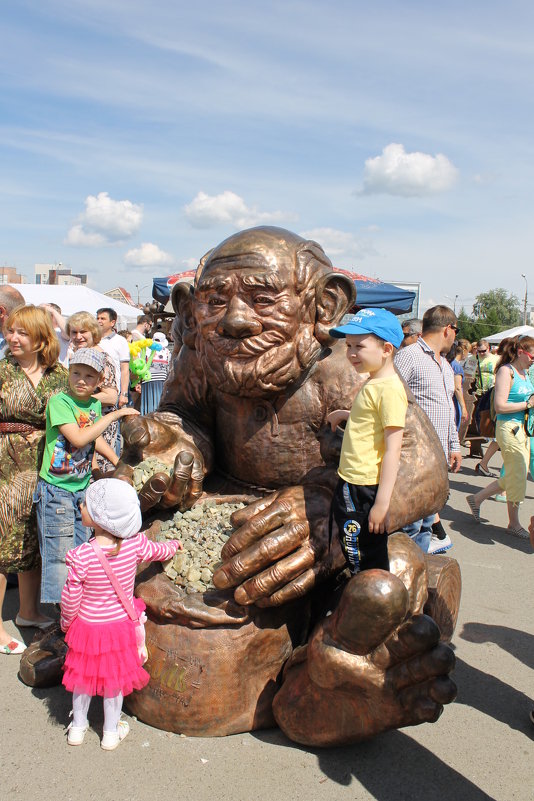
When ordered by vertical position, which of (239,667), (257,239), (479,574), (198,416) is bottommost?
(479,574)

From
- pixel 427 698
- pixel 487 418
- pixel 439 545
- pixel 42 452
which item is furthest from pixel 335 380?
pixel 487 418

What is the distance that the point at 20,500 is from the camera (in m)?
3.06

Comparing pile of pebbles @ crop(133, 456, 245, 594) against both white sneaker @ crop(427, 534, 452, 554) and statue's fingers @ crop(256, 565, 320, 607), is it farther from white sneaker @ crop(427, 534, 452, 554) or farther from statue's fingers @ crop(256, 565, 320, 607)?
white sneaker @ crop(427, 534, 452, 554)

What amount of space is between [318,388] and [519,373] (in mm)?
3488

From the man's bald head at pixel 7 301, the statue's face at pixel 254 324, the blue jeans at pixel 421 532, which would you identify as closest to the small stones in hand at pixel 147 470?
the statue's face at pixel 254 324

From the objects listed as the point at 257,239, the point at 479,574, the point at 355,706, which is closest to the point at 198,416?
the point at 257,239

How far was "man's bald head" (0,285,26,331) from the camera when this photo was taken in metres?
3.91

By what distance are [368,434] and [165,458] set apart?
1018 mm

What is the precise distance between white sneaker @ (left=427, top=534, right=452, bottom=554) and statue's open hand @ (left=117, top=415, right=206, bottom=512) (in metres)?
2.57

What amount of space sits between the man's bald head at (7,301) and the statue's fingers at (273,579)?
2576 mm

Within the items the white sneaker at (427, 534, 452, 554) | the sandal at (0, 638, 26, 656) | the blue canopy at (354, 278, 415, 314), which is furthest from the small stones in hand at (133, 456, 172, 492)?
the blue canopy at (354, 278, 415, 314)

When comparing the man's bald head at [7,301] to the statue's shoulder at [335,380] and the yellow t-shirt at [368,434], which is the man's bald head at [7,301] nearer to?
the statue's shoulder at [335,380]

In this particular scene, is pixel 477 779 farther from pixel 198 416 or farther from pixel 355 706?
pixel 198 416

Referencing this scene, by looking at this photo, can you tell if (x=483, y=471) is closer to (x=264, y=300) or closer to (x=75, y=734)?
(x=264, y=300)
